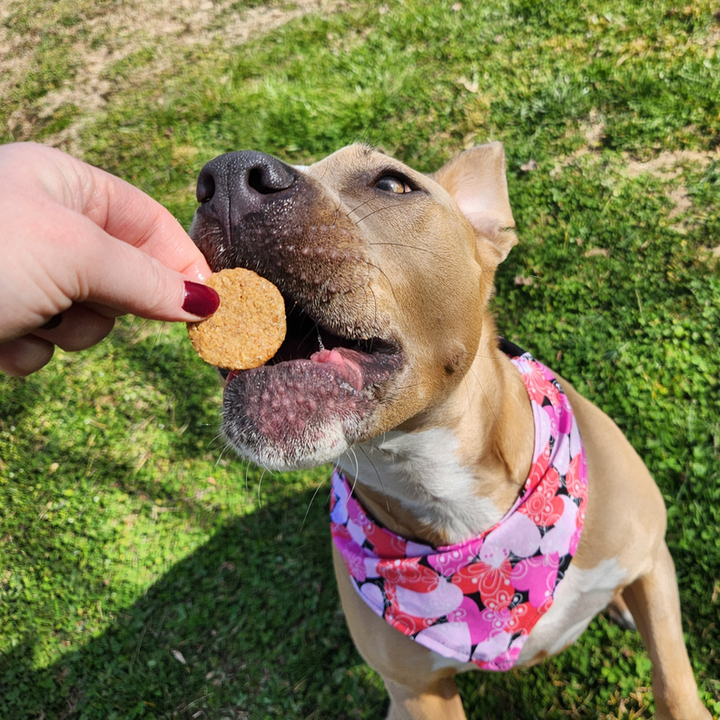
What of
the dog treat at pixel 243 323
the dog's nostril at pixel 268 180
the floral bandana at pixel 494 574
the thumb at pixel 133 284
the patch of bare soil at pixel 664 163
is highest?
the dog's nostril at pixel 268 180

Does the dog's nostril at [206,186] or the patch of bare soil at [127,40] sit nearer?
the dog's nostril at [206,186]

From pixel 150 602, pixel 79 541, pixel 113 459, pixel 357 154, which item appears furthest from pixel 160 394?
pixel 357 154

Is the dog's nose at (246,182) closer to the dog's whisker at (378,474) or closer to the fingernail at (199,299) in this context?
the fingernail at (199,299)

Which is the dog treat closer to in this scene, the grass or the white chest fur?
the white chest fur

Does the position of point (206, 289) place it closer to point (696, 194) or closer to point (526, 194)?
point (526, 194)

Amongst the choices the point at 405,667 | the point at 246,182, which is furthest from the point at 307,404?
the point at 405,667

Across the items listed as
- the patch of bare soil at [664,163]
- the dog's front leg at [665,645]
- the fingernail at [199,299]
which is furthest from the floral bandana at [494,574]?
the patch of bare soil at [664,163]

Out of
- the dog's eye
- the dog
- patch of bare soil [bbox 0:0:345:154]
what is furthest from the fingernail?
patch of bare soil [bbox 0:0:345:154]
